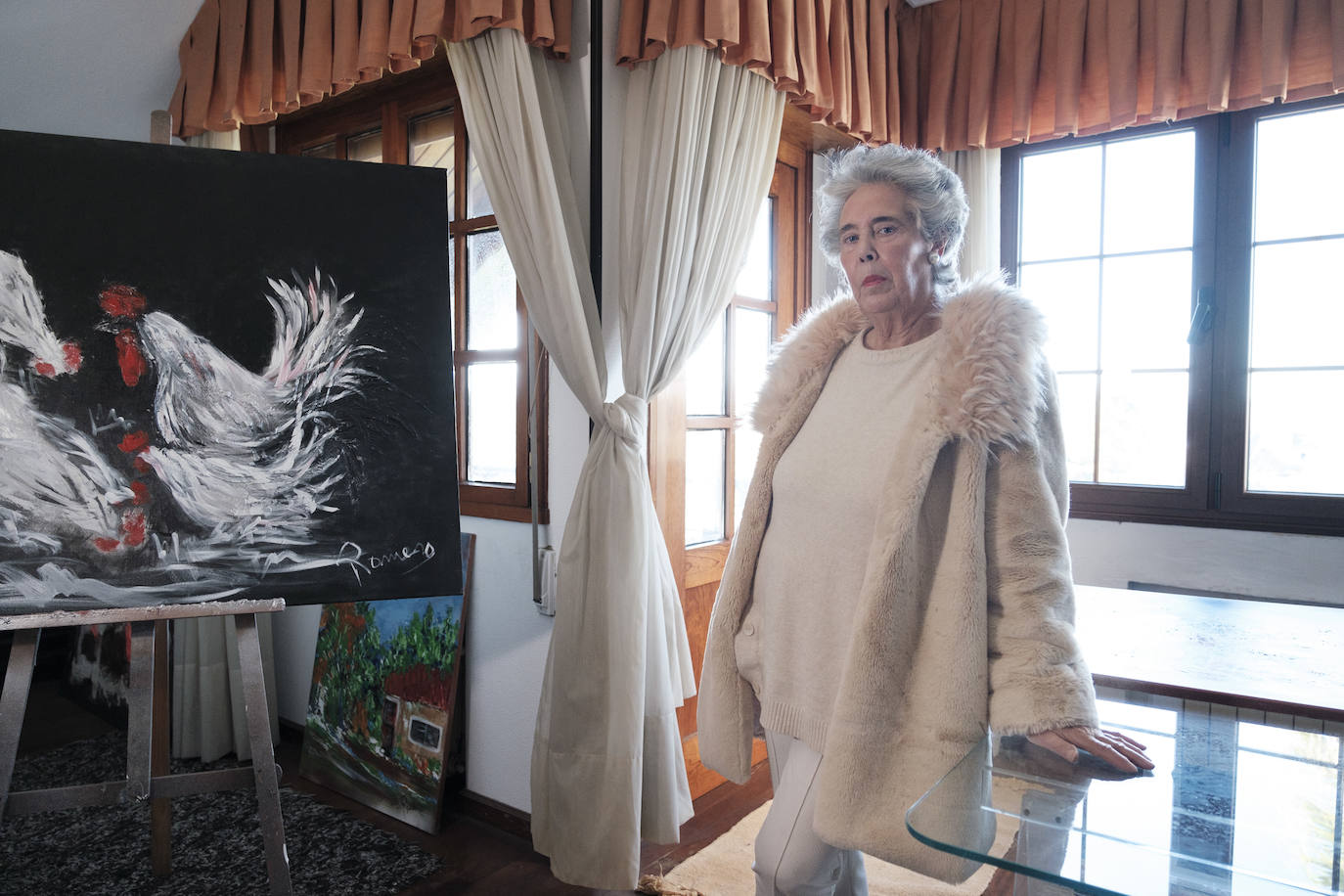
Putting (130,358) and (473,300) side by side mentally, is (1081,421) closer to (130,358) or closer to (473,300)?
(473,300)

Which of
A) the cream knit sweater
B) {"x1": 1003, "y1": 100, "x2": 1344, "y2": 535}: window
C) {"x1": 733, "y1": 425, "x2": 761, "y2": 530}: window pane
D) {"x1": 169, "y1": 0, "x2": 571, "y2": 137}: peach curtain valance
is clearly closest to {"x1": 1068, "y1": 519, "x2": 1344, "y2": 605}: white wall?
{"x1": 1003, "y1": 100, "x2": 1344, "y2": 535}: window

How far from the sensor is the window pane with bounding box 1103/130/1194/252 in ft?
10.7

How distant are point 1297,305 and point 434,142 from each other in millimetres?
3044

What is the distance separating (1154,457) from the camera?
3330 mm

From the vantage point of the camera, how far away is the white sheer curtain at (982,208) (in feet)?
11.4

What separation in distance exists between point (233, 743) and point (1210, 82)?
13.1 ft

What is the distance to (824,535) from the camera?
143 cm

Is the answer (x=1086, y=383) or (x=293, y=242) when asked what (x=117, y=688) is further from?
(x=1086, y=383)

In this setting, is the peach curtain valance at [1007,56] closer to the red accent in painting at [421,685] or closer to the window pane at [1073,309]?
the window pane at [1073,309]

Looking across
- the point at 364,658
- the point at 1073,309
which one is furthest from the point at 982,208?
the point at 364,658

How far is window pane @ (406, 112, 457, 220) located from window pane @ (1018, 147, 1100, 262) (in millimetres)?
2292

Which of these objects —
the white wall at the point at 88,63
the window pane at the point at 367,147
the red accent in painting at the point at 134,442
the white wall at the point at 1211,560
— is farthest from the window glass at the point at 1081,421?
the white wall at the point at 88,63
